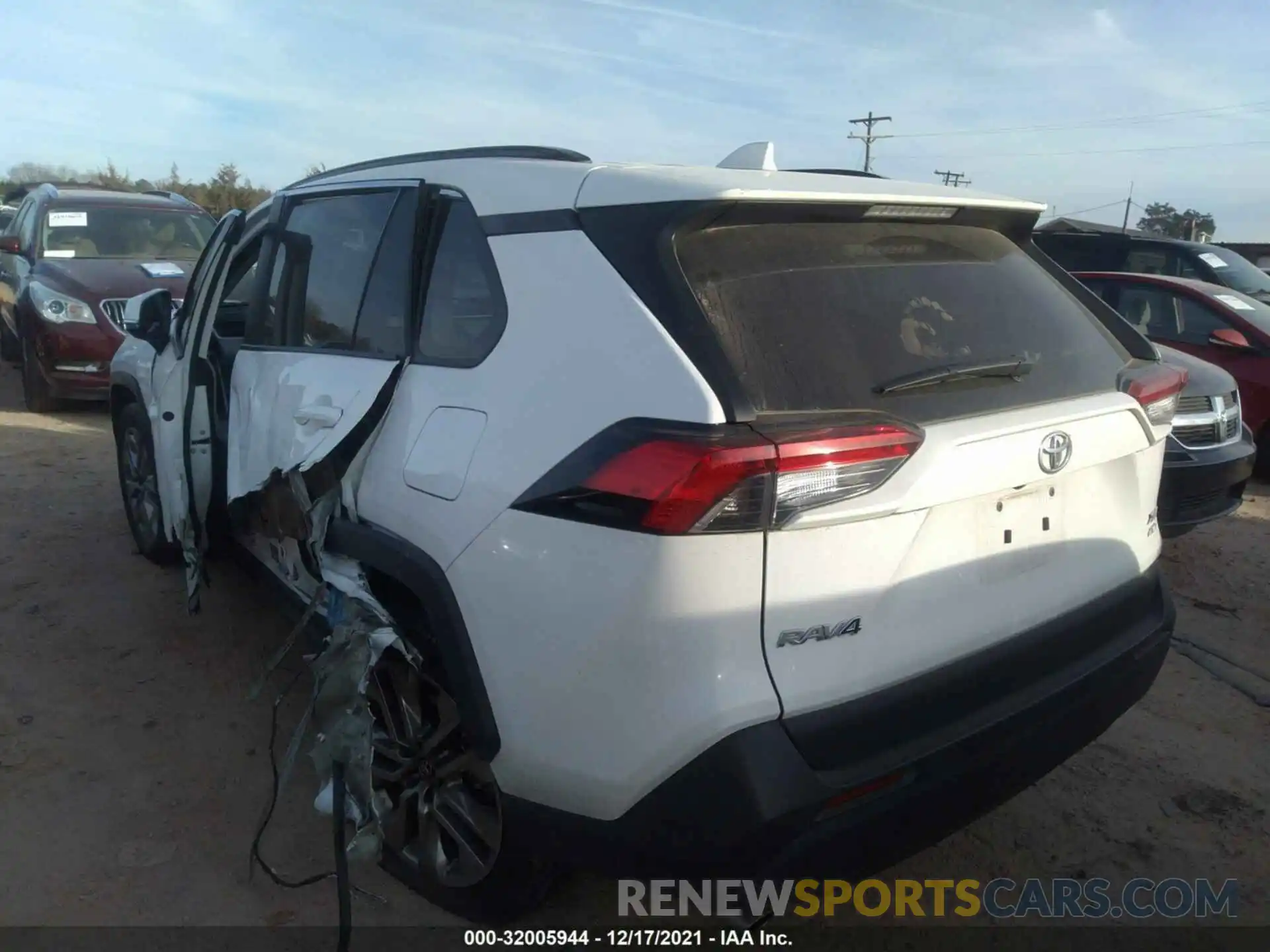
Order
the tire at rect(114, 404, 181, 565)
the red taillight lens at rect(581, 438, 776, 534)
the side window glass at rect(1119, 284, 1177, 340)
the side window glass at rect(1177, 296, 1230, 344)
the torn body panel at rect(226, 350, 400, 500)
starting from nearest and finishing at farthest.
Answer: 1. the red taillight lens at rect(581, 438, 776, 534)
2. the torn body panel at rect(226, 350, 400, 500)
3. the tire at rect(114, 404, 181, 565)
4. the side window glass at rect(1177, 296, 1230, 344)
5. the side window glass at rect(1119, 284, 1177, 340)

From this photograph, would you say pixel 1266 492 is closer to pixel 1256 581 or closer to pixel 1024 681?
pixel 1256 581

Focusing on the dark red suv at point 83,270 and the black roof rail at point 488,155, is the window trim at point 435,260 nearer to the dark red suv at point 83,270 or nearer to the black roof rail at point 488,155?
the black roof rail at point 488,155

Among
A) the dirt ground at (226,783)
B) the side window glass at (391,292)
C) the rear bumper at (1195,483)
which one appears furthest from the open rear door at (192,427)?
the rear bumper at (1195,483)

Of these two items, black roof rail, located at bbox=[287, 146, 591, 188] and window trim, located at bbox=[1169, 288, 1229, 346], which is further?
window trim, located at bbox=[1169, 288, 1229, 346]

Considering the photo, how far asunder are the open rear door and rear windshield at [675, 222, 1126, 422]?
8.52 feet

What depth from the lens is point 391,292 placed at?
2.76 m

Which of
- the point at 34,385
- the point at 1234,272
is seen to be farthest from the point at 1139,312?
the point at 34,385

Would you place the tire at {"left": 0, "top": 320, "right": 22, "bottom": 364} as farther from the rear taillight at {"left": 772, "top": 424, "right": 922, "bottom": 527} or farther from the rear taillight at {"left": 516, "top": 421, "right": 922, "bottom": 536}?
the rear taillight at {"left": 772, "top": 424, "right": 922, "bottom": 527}

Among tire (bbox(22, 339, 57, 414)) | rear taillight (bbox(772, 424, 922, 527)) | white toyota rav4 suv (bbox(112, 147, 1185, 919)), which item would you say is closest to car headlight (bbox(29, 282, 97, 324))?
tire (bbox(22, 339, 57, 414))

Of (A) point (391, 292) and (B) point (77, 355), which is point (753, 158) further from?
(B) point (77, 355)

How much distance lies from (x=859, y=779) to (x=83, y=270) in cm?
875

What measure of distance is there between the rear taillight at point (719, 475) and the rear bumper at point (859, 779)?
1.34 ft

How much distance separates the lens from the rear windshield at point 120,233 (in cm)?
891

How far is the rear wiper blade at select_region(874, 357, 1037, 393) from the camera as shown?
6.75ft
